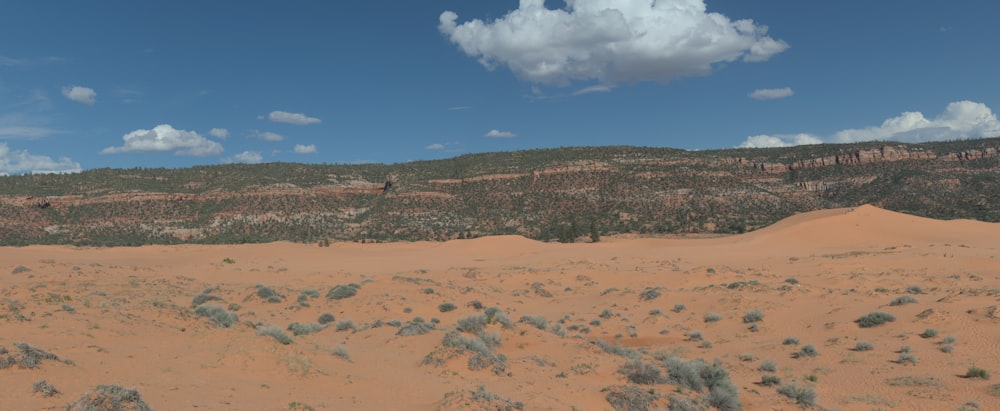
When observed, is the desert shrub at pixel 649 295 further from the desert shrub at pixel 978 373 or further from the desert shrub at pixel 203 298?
the desert shrub at pixel 203 298

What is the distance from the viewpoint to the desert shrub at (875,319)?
15.9 m

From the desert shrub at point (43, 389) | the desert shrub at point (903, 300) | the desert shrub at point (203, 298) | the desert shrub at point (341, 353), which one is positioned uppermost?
the desert shrub at point (43, 389)

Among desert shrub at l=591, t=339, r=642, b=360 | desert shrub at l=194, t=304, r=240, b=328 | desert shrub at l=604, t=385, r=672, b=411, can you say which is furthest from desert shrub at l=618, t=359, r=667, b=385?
desert shrub at l=194, t=304, r=240, b=328

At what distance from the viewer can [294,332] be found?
52.4ft

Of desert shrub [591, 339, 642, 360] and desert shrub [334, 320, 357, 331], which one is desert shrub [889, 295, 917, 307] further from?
desert shrub [334, 320, 357, 331]

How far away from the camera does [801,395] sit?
34.3 feet

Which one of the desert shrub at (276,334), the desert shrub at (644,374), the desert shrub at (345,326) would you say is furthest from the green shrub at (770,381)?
the desert shrub at (345,326)

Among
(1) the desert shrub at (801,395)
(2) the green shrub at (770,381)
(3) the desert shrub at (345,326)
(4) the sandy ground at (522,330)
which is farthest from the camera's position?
(3) the desert shrub at (345,326)

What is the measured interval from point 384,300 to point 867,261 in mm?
26255

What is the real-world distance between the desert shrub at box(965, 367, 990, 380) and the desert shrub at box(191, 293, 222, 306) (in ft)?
80.4

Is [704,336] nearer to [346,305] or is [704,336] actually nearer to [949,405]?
[949,405]

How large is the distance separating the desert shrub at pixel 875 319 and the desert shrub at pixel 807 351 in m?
2.94

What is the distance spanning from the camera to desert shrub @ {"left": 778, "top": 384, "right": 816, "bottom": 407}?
407 inches

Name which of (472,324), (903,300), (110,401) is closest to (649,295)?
(903,300)
